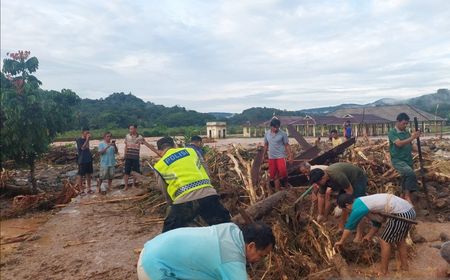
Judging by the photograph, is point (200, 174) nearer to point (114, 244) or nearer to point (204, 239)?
point (204, 239)

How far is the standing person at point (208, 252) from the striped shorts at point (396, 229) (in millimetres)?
2656

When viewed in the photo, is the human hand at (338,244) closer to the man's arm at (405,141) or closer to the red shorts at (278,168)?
the man's arm at (405,141)

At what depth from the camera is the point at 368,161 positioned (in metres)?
8.64

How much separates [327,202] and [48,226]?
4.95 meters

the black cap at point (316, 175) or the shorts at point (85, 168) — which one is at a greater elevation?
the black cap at point (316, 175)

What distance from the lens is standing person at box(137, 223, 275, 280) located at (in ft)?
7.75

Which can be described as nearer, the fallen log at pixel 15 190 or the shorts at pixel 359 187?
the shorts at pixel 359 187

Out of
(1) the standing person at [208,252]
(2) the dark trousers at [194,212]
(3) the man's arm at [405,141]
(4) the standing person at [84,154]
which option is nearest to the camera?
(1) the standing person at [208,252]

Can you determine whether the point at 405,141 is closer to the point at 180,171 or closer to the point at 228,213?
the point at 228,213

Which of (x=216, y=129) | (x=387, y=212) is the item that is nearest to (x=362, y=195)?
(x=387, y=212)

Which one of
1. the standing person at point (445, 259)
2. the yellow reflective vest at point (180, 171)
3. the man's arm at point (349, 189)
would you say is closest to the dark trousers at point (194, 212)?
the yellow reflective vest at point (180, 171)

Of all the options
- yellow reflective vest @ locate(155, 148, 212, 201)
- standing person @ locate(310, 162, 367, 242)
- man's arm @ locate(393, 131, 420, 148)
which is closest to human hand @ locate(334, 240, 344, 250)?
standing person @ locate(310, 162, 367, 242)

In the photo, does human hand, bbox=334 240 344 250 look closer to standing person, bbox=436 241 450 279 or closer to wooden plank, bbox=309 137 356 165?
standing person, bbox=436 241 450 279

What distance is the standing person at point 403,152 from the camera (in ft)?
21.1
